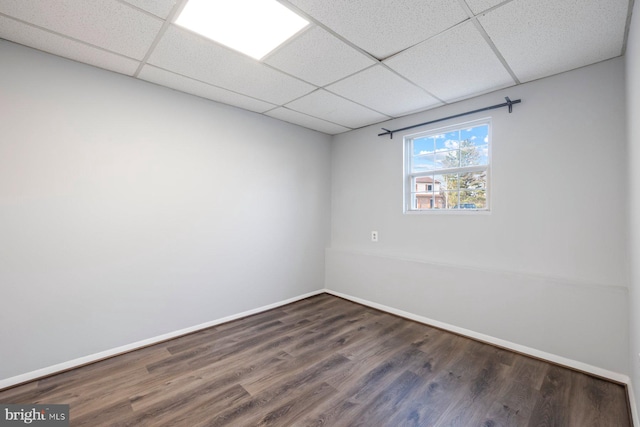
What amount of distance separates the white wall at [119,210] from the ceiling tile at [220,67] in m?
0.52

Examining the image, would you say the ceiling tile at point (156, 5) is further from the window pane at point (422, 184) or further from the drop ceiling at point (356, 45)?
the window pane at point (422, 184)

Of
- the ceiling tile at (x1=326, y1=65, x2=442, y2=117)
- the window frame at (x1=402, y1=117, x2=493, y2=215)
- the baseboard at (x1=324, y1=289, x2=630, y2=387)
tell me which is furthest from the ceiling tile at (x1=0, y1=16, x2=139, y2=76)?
the baseboard at (x1=324, y1=289, x2=630, y2=387)

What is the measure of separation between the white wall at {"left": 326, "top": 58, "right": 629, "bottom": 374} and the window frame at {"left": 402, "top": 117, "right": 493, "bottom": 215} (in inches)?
2.7

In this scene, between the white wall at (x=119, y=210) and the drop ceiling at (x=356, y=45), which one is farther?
the white wall at (x=119, y=210)

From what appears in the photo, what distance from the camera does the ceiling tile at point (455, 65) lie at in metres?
1.94

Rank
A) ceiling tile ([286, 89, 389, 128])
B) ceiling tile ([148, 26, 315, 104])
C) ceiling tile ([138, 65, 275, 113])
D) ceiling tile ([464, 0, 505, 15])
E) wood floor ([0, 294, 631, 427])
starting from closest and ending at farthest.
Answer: ceiling tile ([464, 0, 505, 15]) < wood floor ([0, 294, 631, 427]) < ceiling tile ([148, 26, 315, 104]) < ceiling tile ([138, 65, 275, 113]) < ceiling tile ([286, 89, 389, 128])

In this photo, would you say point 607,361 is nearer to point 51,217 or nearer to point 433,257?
point 433,257

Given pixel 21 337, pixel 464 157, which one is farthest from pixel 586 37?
pixel 21 337

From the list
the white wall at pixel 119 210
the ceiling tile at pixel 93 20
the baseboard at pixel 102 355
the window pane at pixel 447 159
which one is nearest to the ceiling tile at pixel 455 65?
the window pane at pixel 447 159

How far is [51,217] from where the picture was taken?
217cm

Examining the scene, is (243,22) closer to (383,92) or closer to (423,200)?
(383,92)

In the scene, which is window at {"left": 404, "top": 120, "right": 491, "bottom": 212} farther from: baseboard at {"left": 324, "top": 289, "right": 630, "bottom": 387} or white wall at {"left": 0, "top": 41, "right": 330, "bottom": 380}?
white wall at {"left": 0, "top": 41, "right": 330, "bottom": 380}

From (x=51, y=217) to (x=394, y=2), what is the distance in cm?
289

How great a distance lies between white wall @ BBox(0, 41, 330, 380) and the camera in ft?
6.78
